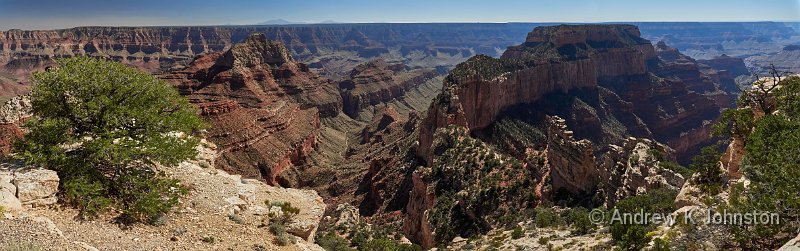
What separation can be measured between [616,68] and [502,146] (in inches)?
3641

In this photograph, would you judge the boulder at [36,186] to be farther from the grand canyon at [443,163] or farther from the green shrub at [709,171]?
the green shrub at [709,171]

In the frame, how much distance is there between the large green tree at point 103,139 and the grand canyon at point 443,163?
526 mm

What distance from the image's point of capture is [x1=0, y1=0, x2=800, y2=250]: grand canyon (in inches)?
717

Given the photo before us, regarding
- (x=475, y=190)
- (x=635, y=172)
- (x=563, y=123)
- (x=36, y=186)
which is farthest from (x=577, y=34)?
(x=36, y=186)

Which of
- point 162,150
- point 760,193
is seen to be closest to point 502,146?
point 760,193

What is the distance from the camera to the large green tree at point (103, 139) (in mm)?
17078

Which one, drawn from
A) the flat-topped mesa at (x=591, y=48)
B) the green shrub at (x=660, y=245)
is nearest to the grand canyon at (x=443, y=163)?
the green shrub at (x=660, y=245)

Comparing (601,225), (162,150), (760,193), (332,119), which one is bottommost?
(332,119)

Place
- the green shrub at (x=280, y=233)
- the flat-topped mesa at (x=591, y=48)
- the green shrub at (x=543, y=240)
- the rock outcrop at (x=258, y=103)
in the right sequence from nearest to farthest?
the green shrub at (x=280, y=233) → the green shrub at (x=543, y=240) → the rock outcrop at (x=258, y=103) → the flat-topped mesa at (x=591, y=48)

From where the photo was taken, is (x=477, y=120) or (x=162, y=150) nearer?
(x=162, y=150)

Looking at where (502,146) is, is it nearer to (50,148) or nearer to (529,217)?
(529,217)

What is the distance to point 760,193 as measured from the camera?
720 inches

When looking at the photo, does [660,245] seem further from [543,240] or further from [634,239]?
[543,240]

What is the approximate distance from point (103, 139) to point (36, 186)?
2461 millimetres
